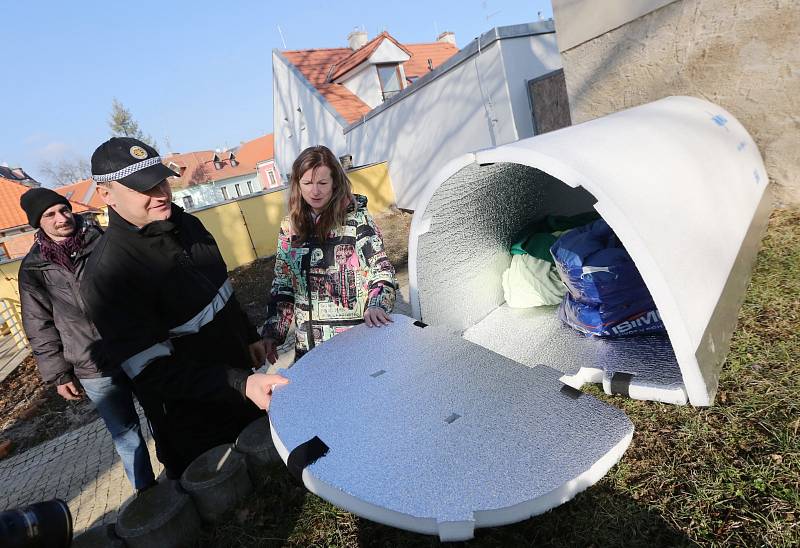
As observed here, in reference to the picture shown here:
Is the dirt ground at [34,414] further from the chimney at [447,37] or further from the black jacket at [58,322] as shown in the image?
the chimney at [447,37]

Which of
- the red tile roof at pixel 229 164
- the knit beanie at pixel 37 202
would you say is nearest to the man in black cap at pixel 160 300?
the knit beanie at pixel 37 202

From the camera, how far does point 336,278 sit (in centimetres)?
257

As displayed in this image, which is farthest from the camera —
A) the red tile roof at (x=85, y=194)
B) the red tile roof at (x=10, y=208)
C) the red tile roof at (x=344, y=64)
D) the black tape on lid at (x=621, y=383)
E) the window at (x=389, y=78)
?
the red tile roof at (x=85, y=194)

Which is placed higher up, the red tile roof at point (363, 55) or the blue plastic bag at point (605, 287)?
the red tile roof at point (363, 55)

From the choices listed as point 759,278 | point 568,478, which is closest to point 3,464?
point 568,478

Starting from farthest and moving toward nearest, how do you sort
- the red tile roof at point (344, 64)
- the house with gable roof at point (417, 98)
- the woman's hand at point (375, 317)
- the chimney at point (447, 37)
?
1. the chimney at point (447, 37)
2. the red tile roof at point (344, 64)
3. the house with gable roof at point (417, 98)
4. the woman's hand at point (375, 317)

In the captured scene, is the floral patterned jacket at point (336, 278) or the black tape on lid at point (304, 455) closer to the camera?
the black tape on lid at point (304, 455)

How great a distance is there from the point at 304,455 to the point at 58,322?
92.4 inches

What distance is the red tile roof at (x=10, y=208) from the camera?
26328 millimetres

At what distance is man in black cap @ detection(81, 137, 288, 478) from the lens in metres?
1.88

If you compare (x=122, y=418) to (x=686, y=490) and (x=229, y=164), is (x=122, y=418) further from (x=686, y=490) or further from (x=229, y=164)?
(x=229, y=164)

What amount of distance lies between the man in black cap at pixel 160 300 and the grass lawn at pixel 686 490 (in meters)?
0.86

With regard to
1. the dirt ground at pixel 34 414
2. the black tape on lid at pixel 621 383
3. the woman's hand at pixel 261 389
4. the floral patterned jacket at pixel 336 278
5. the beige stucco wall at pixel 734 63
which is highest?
the beige stucco wall at pixel 734 63

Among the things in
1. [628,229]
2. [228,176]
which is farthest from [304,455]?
[228,176]
